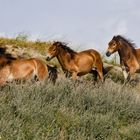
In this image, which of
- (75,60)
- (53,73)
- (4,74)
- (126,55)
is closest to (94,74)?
(75,60)

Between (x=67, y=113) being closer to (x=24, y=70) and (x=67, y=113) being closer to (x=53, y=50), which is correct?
(x=24, y=70)

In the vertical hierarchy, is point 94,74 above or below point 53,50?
below

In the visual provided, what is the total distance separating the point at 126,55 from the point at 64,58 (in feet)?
10.0

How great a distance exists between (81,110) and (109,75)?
8258 mm

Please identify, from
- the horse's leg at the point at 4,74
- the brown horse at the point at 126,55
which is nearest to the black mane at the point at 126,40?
the brown horse at the point at 126,55

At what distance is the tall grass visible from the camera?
10.9 m

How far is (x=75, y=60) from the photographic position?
19078 mm

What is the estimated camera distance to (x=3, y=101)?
38.3 feet

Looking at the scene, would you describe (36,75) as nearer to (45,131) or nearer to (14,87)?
(14,87)

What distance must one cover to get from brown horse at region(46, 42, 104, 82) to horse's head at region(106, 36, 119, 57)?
2.48 feet

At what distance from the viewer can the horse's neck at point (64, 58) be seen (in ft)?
61.3

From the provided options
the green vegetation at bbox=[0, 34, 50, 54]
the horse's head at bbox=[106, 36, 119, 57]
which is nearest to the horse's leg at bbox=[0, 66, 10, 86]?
the green vegetation at bbox=[0, 34, 50, 54]

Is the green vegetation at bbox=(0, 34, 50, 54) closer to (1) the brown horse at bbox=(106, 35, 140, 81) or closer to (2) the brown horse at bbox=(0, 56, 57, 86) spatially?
(1) the brown horse at bbox=(106, 35, 140, 81)

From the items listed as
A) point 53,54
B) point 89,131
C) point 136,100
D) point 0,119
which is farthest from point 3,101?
point 53,54
